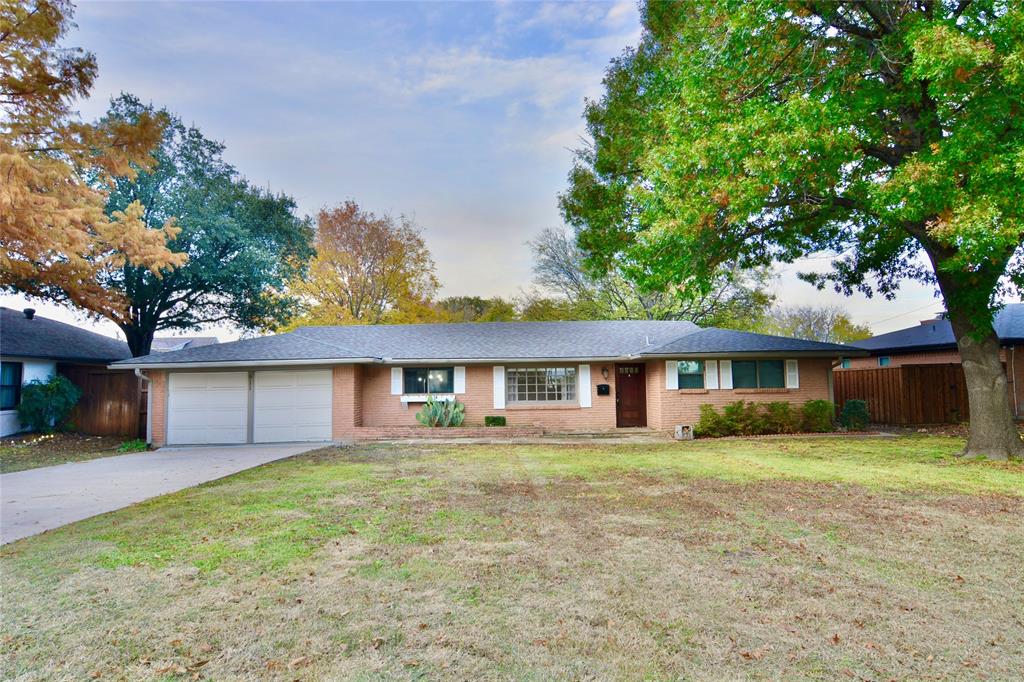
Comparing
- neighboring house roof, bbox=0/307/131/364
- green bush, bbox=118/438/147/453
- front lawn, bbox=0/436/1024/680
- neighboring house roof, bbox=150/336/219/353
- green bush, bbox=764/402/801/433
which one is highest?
neighboring house roof, bbox=150/336/219/353

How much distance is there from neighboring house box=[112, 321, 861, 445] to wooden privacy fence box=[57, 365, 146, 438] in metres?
2.76

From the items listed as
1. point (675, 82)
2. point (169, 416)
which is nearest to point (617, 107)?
point (675, 82)

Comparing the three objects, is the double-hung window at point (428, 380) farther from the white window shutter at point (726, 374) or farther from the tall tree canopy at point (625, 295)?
the tall tree canopy at point (625, 295)

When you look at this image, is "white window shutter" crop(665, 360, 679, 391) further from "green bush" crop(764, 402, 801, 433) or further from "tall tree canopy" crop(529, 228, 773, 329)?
"tall tree canopy" crop(529, 228, 773, 329)

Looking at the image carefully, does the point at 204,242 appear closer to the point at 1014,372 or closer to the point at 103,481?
the point at 103,481

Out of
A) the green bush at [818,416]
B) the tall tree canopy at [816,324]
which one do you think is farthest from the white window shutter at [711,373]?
the tall tree canopy at [816,324]

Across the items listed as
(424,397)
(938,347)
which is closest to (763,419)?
(938,347)

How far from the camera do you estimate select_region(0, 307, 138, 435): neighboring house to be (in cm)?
1576

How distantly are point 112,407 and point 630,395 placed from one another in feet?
56.7

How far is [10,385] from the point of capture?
15945 millimetres

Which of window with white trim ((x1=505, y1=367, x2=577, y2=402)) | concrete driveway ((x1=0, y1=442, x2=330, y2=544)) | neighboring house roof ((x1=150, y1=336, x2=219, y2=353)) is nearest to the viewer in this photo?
concrete driveway ((x1=0, y1=442, x2=330, y2=544))

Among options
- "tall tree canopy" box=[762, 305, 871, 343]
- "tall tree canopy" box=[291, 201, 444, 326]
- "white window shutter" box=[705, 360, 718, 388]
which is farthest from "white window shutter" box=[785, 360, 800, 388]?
"tall tree canopy" box=[762, 305, 871, 343]

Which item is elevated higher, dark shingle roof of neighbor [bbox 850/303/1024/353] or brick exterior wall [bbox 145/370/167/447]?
dark shingle roof of neighbor [bbox 850/303/1024/353]

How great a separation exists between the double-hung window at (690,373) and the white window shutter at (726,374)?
0.63 meters
